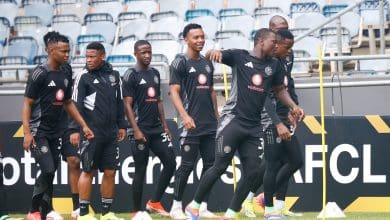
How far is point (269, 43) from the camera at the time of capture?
1005cm

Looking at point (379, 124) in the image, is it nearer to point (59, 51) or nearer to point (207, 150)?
point (207, 150)

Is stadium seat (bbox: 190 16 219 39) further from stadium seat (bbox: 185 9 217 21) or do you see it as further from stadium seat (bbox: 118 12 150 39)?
stadium seat (bbox: 118 12 150 39)

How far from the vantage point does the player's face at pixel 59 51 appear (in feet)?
33.8

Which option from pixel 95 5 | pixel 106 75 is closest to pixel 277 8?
pixel 95 5

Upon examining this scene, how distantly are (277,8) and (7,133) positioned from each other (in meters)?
7.81

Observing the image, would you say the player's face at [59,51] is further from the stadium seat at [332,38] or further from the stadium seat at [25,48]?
the stadium seat at [25,48]

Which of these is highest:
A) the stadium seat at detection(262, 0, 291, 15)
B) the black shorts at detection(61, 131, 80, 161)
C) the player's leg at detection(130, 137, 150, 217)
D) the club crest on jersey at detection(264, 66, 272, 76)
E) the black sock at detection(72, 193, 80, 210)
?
the stadium seat at detection(262, 0, 291, 15)

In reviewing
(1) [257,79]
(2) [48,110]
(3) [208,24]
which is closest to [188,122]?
(1) [257,79]

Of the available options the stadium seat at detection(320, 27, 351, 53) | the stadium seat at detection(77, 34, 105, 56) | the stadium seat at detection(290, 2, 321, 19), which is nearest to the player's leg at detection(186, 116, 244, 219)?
the stadium seat at detection(320, 27, 351, 53)

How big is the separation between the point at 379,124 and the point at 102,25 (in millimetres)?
9112

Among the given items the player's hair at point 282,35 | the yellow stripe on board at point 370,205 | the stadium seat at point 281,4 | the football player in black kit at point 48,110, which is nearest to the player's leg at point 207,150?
the player's hair at point 282,35

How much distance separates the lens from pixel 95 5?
21625 mm

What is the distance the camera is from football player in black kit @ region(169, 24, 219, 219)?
11.2 meters

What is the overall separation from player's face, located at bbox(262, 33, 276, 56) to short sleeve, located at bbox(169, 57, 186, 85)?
1390mm
